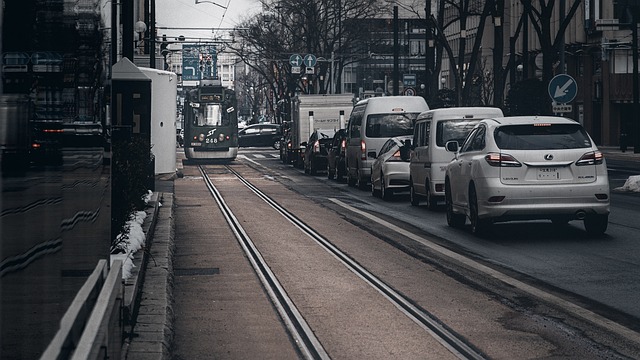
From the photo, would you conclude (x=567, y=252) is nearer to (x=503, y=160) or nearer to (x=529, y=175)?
(x=529, y=175)

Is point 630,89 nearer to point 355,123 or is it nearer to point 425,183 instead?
point 355,123

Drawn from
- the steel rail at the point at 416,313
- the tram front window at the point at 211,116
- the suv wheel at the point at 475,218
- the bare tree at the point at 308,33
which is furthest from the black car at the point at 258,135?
the steel rail at the point at 416,313

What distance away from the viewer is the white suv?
1562 cm

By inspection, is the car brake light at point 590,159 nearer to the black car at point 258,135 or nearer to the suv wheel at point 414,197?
the suv wheel at point 414,197

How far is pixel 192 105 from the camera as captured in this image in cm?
5675

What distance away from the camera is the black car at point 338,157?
35.6m

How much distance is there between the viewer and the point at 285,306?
10133mm

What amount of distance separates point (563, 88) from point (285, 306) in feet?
75.2

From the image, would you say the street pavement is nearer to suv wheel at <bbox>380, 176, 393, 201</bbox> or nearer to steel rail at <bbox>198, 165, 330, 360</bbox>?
steel rail at <bbox>198, 165, 330, 360</bbox>

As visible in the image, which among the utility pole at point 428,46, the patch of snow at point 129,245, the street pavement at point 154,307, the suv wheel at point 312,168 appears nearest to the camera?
the street pavement at point 154,307

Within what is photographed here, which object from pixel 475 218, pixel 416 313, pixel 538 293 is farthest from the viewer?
pixel 475 218

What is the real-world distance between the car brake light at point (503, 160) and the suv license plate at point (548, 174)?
30 cm

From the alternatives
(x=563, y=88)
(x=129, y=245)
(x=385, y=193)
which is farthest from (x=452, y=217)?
(x=563, y=88)

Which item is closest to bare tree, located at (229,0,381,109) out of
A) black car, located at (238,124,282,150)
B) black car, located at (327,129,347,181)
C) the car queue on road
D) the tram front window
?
black car, located at (238,124,282,150)
